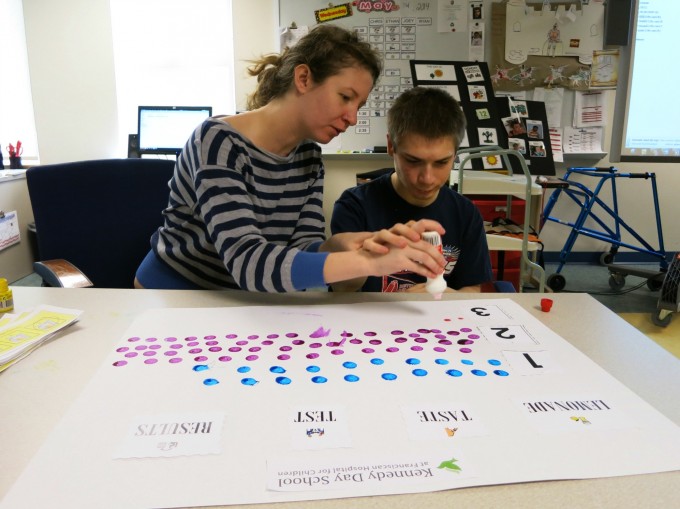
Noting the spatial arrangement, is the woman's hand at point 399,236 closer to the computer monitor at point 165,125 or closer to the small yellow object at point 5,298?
the small yellow object at point 5,298

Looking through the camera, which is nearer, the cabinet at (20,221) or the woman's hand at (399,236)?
the woman's hand at (399,236)

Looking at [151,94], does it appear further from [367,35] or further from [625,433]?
[625,433]

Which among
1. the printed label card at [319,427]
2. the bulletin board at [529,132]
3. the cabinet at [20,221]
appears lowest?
the cabinet at [20,221]

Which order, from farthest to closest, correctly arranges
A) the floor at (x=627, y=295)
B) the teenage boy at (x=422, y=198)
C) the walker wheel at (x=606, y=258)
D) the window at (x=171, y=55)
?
the walker wheel at (x=606, y=258)
the window at (x=171, y=55)
the floor at (x=627, y=295)
the teenage boy at (x=422, y=198)

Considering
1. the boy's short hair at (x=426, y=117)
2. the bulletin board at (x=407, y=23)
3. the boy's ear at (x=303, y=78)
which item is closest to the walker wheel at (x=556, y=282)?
the bulletin board at (x=407, y=23)

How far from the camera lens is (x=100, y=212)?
135 centimetres

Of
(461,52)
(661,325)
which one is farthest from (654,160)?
(461,52)

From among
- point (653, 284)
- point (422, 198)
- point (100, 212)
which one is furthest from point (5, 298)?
point (653, 284)

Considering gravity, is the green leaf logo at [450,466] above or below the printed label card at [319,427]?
below

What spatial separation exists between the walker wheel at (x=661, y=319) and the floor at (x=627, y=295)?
21 mm

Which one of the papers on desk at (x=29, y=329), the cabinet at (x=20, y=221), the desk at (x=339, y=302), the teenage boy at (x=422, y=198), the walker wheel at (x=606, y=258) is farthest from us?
the walker wheel at (x=606, y=258)

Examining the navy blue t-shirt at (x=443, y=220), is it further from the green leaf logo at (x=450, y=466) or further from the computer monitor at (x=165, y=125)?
the computer monitor at (x=165, y=125)

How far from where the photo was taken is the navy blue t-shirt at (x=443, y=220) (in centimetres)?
132

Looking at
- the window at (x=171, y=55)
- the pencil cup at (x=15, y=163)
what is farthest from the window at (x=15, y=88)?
the window at (x=171, y=55)
